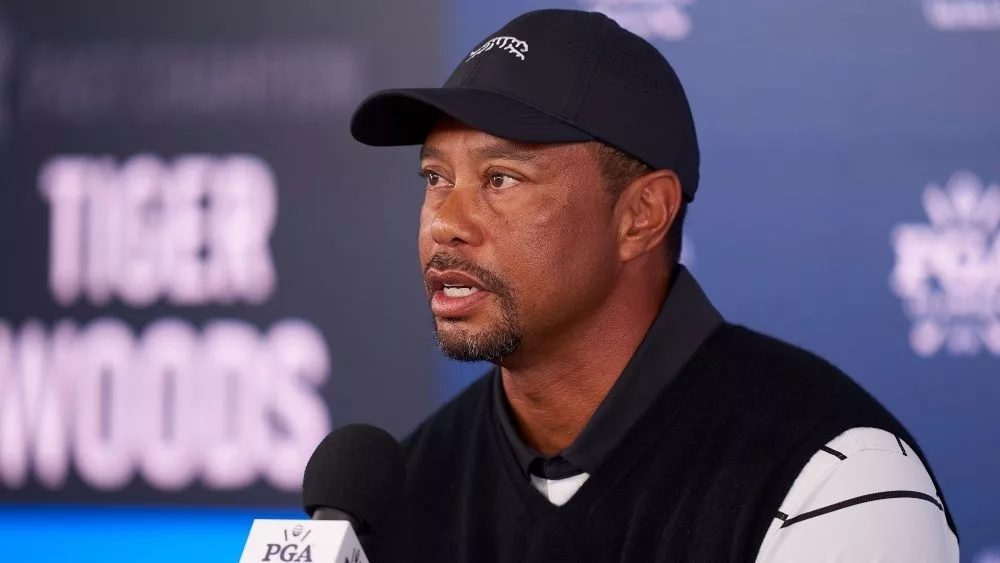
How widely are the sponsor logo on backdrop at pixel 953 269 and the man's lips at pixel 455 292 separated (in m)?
1.32

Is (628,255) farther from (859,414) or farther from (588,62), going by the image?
(859,414)

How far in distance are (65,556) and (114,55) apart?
1.13 m

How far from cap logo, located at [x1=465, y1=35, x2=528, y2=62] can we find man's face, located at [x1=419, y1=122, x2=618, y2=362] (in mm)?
109

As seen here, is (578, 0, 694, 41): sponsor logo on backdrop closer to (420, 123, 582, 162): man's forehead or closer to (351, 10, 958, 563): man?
(351, 10, 958, 563): man

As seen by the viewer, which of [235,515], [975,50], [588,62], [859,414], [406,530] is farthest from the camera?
[235,515]

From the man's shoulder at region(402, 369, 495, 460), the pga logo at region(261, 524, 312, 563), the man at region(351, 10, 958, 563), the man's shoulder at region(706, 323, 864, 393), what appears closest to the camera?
the pga logo at region(261, 524, 312, 563)

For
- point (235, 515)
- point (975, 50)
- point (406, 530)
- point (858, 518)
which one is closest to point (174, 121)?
point (235, 515)

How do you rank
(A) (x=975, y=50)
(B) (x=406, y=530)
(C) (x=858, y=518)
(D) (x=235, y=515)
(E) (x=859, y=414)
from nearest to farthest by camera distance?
(C) (x=858, y=518) < (E) (x=859, y=414) < (B) (x=406, y=530) < (A) (x=975, y=50) < (D) (x=235, y=515)

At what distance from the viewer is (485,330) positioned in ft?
4.78

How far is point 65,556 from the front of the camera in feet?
8.97

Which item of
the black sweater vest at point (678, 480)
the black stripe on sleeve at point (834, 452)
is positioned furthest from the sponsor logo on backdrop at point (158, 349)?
the black stripe on sleeve at point (834, 452)

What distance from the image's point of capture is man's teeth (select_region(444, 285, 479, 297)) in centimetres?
147

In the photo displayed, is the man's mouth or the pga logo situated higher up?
the man's mouth

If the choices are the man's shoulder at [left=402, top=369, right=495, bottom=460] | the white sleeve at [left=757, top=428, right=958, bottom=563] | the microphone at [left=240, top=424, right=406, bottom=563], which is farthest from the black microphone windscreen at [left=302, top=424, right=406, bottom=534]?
the white sleeve at [left=757, top=428, right=958, bottom=563]
